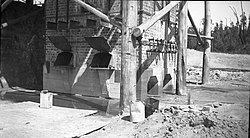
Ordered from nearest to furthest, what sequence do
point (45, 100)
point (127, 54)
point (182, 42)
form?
point (127, 54), point (45, 100), point (182, 42)

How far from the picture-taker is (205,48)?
1323cm

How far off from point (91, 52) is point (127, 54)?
442 centimetres

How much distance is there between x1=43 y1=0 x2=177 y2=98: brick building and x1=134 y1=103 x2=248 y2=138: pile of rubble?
4034mm

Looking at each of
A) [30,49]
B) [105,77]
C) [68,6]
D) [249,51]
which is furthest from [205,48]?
[249,51]

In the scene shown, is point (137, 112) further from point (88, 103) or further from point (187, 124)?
point (88, 103)

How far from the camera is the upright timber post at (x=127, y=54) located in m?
6.94

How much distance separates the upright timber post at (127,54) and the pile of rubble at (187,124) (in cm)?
121

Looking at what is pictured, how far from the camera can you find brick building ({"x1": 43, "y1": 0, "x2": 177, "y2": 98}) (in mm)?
10273

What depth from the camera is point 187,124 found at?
16.2 feet

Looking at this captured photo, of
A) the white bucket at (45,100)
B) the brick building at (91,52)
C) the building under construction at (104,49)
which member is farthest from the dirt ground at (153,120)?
the brick building at (91,52)

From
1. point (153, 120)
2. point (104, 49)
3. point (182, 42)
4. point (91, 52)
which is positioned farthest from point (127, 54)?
point (91, 52)

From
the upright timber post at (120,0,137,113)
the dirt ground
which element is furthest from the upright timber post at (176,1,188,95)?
the upright timber post at (120,0,137,113)

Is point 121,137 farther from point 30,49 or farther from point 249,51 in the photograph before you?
point 30,49

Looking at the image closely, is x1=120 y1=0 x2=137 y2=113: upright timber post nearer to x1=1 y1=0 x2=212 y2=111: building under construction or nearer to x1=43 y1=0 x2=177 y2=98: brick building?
x1=1 y1=0 x2=212 y2=111: building under construction
